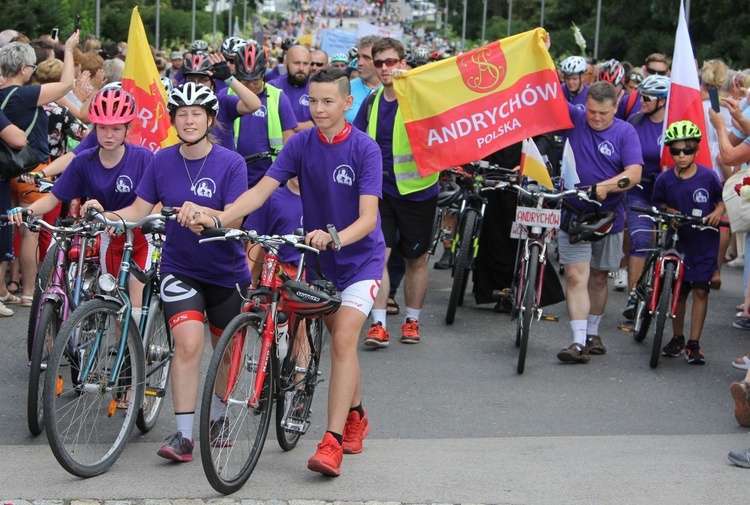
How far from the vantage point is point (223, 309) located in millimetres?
6664

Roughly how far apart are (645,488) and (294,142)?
2.49 m

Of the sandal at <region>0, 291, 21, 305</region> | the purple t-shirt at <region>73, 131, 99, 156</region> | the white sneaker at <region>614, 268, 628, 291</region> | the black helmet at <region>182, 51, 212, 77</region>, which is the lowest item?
the sandal at <region>0, 291, 21, 305</region>

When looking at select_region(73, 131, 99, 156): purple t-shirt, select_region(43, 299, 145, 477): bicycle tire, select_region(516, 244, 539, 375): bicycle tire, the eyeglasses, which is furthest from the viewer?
the eyeglasses

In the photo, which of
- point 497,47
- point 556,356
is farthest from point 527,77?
point 556,356

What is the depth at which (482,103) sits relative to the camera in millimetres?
10094

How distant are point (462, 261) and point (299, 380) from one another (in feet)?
14.1

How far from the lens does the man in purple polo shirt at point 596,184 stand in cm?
962

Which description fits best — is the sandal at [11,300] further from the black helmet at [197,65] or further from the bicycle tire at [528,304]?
the bicycle tire at [528,304]

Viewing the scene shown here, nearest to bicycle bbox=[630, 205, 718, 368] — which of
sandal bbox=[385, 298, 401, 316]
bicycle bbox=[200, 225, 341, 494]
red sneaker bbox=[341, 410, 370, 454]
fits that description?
sandal bbox=[385, 298, 401, 316]

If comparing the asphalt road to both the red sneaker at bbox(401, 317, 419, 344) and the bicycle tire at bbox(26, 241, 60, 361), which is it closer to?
the red sneaker at bbox(401, 317, 419, 344)

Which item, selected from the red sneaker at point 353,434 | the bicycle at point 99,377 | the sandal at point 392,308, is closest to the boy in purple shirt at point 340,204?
the red sneaker at point 353,434

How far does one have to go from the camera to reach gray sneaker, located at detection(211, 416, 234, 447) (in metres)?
5.82

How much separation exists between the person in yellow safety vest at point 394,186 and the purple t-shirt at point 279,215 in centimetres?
136

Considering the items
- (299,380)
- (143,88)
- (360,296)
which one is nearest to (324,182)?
(360,296)
